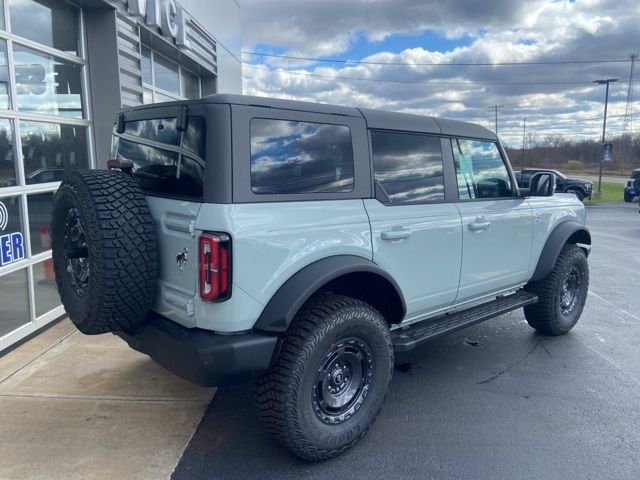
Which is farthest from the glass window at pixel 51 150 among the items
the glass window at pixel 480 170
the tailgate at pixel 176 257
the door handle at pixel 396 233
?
the glass window at pixel 480 170

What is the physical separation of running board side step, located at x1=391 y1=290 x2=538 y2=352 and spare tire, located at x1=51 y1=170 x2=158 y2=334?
5.54ft

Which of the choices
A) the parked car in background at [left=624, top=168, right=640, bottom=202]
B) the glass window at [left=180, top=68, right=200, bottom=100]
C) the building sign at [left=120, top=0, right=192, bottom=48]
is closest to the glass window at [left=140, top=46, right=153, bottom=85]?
the building sign at [left=120, top=0, right=192, bottom=48]

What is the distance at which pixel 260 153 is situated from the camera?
8.97 feet

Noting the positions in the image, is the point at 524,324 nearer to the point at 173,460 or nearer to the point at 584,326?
the point at 584,326

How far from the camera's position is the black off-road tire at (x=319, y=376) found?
272 cm

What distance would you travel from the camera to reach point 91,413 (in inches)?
136

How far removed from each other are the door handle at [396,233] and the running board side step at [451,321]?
72 centimetres

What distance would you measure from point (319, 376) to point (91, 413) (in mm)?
1669

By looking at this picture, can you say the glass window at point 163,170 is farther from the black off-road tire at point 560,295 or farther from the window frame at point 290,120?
the black off-road tire at point 560,295

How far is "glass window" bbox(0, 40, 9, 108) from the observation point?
4.62 m

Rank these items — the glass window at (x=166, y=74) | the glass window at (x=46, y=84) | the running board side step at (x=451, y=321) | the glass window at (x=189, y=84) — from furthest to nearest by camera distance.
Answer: the glass window at (x=189, y=84)
the glass window at (x=166, y=74)
the glass window at (x=46, y=84)
the running board side step at (x=451, y=321)

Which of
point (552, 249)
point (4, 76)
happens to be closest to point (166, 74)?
point (4, 76)

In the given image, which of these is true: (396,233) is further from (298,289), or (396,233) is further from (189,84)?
(189,84)

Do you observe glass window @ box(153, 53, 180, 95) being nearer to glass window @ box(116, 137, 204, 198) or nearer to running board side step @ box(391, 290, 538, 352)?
glass window @ box(116, 137, 204, 198)
